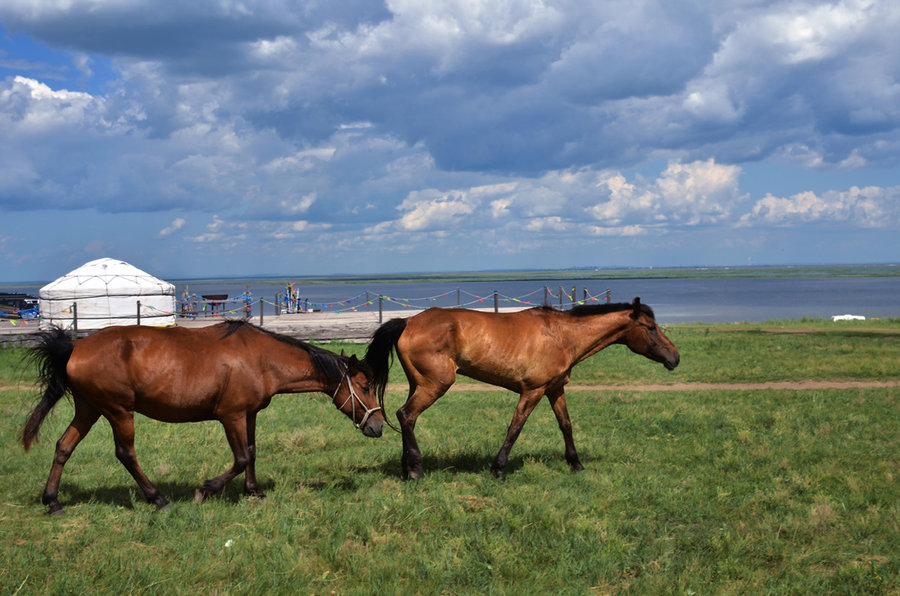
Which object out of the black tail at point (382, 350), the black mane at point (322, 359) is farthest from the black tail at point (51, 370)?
the black tail at point (382, 350)

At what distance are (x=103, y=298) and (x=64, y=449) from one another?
89.7 feet

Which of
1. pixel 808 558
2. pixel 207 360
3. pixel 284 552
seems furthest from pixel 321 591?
pixel 808 558

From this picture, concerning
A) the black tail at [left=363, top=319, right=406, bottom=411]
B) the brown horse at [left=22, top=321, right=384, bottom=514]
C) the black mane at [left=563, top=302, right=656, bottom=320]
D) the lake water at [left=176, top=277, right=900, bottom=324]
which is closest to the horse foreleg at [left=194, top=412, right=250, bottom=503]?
the brown horse at [left=22, top=321, right=384, bottom=514]

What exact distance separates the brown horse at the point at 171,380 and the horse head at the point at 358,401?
0.06ft

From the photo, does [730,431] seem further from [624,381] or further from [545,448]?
[624,381]

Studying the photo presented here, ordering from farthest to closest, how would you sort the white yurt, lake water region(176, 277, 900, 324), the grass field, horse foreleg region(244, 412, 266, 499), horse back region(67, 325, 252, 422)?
lake water region(176, 277, 900, 324) → the white yurt → horse foreleg region(244, 412, 266, 499) → horse back region(67, 325, 252, 422) → the grass field

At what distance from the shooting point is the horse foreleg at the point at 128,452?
596cm

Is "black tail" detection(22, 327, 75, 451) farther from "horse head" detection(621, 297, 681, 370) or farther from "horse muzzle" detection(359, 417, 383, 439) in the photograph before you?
"horse head" detection(621, 297, 681, 370)

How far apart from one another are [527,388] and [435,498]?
1771 mm

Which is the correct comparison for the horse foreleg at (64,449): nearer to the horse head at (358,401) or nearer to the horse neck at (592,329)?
the horse head at (358,401)

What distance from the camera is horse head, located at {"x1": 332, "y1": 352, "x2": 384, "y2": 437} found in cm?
674

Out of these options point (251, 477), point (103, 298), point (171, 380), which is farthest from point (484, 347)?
point (103, 298)

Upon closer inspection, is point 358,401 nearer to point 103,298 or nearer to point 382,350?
point 382,350

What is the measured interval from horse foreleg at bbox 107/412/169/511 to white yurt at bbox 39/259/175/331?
24.6 metres
